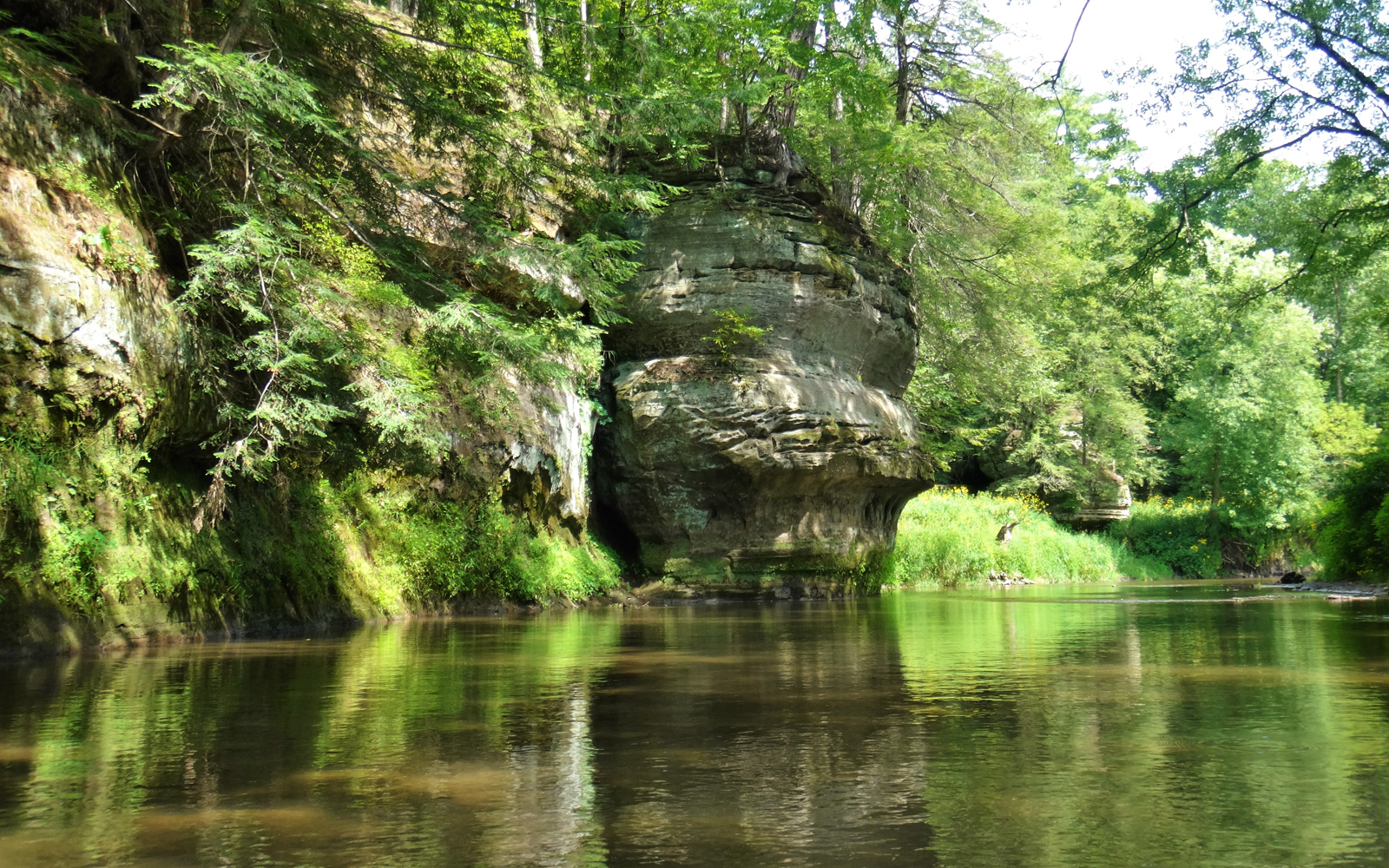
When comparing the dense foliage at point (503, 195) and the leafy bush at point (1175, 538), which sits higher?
the dense foliage at point (503, 195)

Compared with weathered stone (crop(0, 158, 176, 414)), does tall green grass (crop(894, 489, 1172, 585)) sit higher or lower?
lower

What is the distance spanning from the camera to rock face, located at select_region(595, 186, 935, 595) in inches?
746

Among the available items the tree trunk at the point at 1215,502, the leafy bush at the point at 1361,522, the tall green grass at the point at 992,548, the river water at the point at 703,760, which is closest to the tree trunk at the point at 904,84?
the tall green grass at the point at 992,548

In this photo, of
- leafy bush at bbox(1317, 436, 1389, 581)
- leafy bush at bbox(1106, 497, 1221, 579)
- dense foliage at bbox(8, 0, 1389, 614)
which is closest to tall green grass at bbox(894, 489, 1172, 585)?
leafy bush at bbox(1106, 497, 1221, 579)

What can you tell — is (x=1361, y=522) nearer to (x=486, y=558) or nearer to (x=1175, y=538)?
(x=486, y=558)

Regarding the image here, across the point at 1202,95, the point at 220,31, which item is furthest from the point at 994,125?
the point at 220,31

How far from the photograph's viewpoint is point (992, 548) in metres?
27.6

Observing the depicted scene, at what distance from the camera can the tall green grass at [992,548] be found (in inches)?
996

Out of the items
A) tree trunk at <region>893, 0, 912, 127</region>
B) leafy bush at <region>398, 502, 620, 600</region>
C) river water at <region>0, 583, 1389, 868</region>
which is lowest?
river water at <region>0, 583, 1389, 868</region>

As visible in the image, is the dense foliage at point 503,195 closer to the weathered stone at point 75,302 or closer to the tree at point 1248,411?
the weathered stone at point 75,302

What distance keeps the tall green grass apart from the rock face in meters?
5.20

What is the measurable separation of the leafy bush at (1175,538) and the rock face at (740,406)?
2178cm

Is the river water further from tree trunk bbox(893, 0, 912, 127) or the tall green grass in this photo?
tree trunk bbox(893, 0, 912, 127)

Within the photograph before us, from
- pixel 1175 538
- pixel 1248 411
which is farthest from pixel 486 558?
pixel 1248 411
